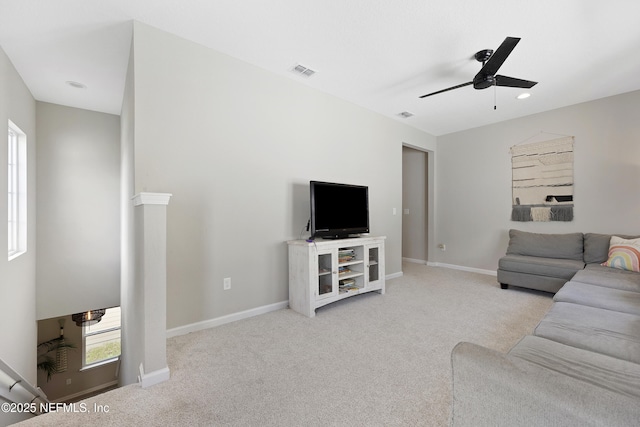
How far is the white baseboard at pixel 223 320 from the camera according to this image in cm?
237

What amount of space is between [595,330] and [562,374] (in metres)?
1.07

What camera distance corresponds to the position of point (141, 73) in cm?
225

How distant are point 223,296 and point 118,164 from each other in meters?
3.19

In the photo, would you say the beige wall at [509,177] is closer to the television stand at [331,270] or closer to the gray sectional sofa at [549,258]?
the gray sectional sofa at [549,258]

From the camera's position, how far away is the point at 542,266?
3400 mm

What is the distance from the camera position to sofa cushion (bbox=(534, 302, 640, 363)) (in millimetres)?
1354

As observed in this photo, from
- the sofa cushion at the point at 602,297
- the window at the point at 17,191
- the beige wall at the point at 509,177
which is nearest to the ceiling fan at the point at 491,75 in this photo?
the sofa cushion at the point at 602,297

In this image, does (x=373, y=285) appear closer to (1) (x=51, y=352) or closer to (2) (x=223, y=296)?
(2) (x=223, y=296)

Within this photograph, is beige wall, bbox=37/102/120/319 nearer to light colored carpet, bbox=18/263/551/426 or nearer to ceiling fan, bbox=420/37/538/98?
light colored carpet, bbox=18/263/551/426

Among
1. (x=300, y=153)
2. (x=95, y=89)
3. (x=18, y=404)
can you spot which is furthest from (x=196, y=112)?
(x=18, y=404)

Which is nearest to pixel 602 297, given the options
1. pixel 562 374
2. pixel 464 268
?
pixel 562 374

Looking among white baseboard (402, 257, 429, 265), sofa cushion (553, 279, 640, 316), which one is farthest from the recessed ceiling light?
white baseboard (402, 257, 429, 265)

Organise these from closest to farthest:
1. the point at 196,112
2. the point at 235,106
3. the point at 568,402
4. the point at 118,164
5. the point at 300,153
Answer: the point at 568,402, the point at 196,112, the point at 235,106, the point at 300,153, the point at 118,164

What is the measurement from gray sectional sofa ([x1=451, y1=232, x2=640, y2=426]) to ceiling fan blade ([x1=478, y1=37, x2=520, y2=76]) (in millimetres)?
1953
